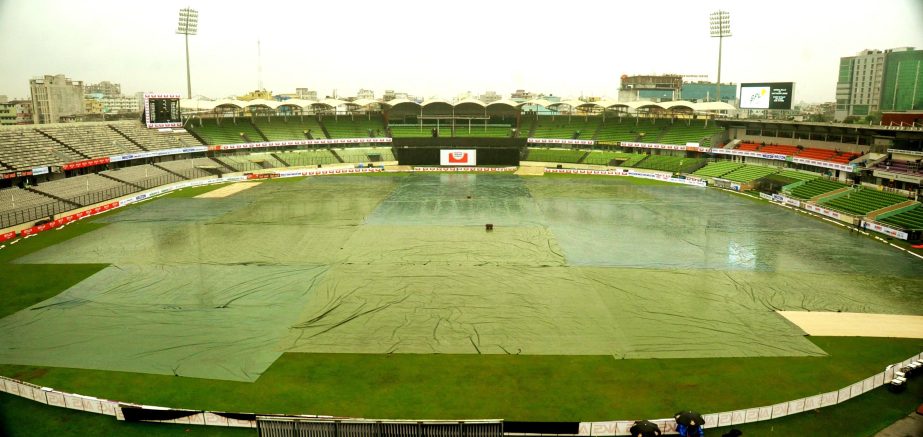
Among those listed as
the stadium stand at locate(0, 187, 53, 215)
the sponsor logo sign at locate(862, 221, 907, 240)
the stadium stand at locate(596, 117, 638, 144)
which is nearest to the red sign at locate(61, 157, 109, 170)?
the stadium stand at locate(0, 187, 53, 215)

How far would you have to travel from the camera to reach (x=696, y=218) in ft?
160

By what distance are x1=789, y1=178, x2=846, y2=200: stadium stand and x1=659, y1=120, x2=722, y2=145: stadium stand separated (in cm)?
2355

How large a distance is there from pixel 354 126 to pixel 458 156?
25151 millimetres

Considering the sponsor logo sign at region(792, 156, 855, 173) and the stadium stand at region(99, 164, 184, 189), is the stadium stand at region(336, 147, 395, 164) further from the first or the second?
the sponsor logo sign at region(792, 156, 855, 173)

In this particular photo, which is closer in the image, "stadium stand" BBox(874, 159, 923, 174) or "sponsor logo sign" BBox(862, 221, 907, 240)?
"sponsor logo sign" BBox(862, 221, 907, 240)

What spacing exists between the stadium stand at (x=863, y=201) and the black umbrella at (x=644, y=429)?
43588mm

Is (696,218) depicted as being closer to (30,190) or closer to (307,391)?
(307,391)

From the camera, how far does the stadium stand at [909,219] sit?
42125 millimetres

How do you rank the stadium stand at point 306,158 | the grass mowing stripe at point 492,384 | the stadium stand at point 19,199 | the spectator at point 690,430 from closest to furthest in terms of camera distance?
the spectator at point 690,430, the grass mowing stripe at point 492,384, the stadium stand at point 19,199, the stadium stand at point 306,158

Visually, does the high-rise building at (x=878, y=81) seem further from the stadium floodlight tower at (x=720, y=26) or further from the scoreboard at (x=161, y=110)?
the scoreboard at (x=161, y=110)

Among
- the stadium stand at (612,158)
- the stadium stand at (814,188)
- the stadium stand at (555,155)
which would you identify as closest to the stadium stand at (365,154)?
the stadium stand at (555,155)

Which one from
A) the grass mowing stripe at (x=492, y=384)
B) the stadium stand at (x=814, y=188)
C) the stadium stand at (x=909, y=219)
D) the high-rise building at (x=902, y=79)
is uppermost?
the high-rise building at (x=902, y=79)

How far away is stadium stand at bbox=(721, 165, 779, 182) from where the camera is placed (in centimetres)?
6644

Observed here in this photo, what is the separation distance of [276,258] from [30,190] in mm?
32756
